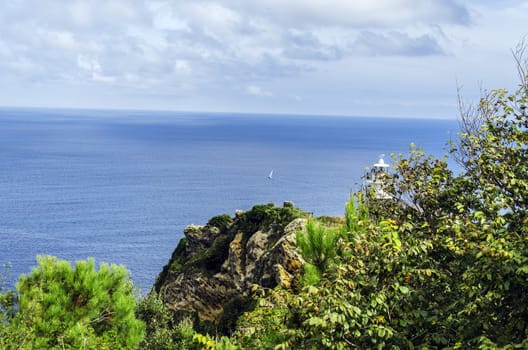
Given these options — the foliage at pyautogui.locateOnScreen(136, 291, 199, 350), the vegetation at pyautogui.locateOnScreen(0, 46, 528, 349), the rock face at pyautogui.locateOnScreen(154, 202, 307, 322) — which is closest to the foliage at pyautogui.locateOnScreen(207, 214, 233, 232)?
the rock face at pyautogui.locateOnScreen(154, 202, 307, 322)

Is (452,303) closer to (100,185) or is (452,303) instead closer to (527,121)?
(527,121)

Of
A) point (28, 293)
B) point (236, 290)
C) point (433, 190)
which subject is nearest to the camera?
point (433, 190)

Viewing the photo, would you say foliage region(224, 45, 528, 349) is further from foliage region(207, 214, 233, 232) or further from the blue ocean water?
the blue ocean water

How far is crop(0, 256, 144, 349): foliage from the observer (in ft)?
53.6

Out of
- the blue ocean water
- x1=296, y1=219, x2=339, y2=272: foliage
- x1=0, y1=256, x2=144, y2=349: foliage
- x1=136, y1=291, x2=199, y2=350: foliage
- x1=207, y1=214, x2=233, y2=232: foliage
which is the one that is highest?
x1=296, y1=219, x2=339, y2=272: foliage

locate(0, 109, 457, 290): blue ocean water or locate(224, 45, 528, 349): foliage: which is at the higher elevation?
locate(224, 45, 528, 349): foliage

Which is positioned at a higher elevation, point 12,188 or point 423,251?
point 423,251

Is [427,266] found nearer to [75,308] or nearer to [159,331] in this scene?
[75,308]

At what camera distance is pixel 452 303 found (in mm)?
9414

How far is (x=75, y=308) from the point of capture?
17.8 m

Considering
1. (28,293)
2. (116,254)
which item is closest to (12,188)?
(116,254)

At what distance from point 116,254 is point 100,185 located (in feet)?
197

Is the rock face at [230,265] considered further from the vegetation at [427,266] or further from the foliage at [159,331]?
the vegetation at [427,266]

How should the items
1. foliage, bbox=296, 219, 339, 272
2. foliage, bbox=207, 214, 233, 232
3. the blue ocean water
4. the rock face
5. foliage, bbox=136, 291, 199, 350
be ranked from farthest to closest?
the blue ocean water < foliage, bbox=207, 214, 233, 232 < the rock face < foliage, bbox=136, 291, 199, 350 < foliage, bbox=296, 219, 339, 272
